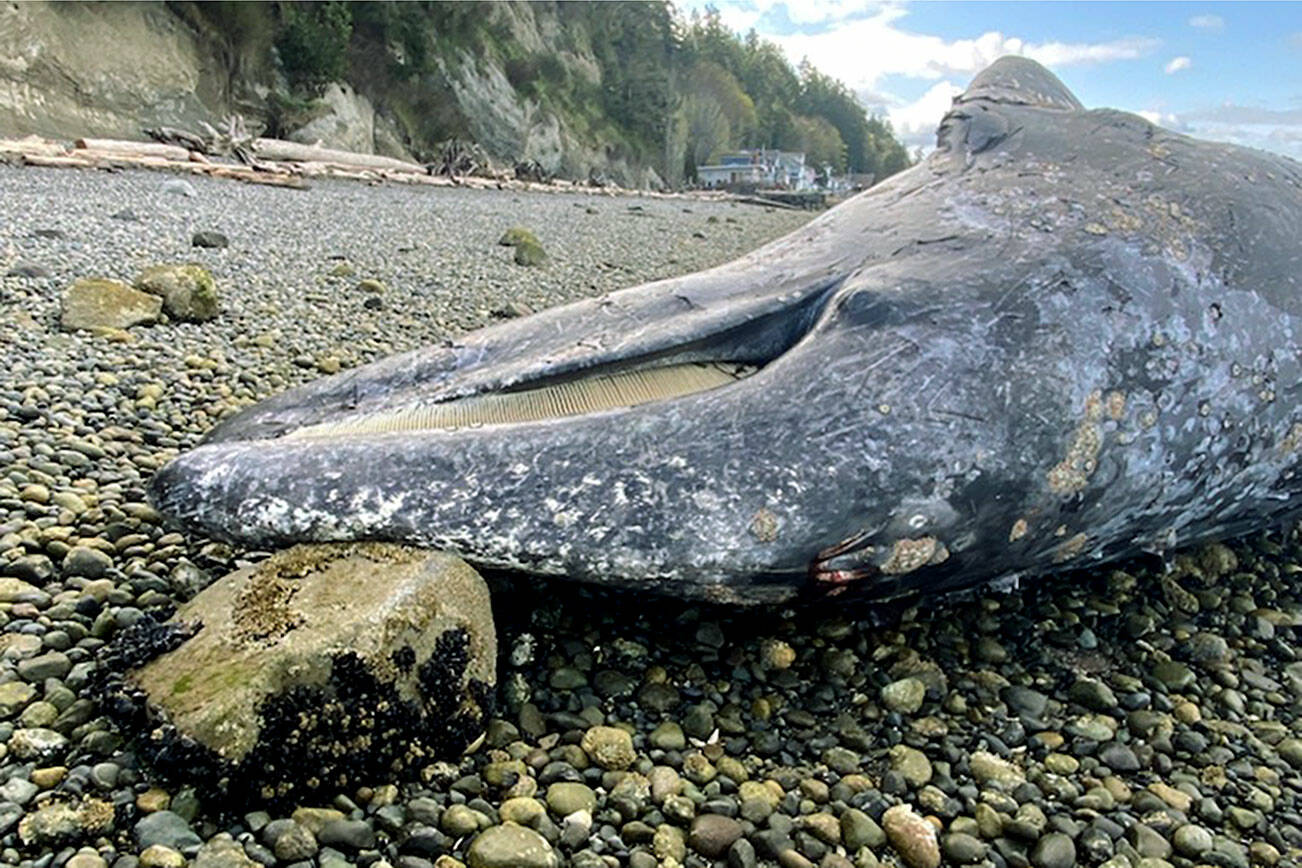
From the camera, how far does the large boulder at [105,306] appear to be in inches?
196

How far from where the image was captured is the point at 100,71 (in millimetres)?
22547

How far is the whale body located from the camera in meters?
2.27

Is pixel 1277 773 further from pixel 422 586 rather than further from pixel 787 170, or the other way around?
pixel 787 170

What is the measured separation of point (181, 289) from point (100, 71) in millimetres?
21795

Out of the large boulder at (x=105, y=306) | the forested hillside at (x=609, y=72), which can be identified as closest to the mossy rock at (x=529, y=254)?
the large boulder at (x=105, y=306)

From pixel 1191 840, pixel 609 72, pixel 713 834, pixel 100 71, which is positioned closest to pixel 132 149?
pixel 100 71

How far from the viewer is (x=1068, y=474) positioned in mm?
2467

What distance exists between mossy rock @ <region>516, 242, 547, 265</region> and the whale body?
723cm

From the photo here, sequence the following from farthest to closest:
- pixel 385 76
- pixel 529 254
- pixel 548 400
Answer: pixel 385 76, pixel 529 254, pixel 548 400

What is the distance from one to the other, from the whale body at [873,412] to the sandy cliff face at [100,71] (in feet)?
71.9

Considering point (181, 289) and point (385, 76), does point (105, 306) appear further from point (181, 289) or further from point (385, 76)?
point (385, 76)

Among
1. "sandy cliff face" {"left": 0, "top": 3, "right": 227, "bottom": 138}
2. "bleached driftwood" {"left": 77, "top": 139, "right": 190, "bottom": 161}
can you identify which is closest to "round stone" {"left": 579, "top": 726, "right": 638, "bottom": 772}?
"bleached driftwood" {"left": 77, "top": 139, "right": 190, "bottom": 161}

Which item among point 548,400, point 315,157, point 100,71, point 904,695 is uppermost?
point 100,71

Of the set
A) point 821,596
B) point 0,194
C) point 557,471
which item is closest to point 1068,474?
point 821,596
